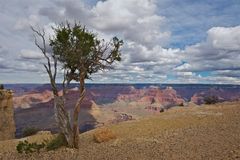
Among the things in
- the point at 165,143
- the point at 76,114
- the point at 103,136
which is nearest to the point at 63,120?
the point at 76,114

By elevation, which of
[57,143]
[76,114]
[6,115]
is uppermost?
[76,114]

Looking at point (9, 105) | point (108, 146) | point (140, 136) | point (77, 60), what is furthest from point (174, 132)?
point (9, 105)

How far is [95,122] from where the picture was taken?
19650cm

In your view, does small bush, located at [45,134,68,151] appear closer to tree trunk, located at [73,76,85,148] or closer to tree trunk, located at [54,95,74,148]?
tree trunk, located at [54,95,74,148]

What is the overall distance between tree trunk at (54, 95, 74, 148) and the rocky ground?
82 centimetres

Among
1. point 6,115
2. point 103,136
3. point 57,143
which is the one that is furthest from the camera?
point 6,115

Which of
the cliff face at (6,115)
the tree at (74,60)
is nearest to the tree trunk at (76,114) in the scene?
the tree at (74,60)

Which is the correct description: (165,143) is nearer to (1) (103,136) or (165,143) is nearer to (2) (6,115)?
(1) (103,136)

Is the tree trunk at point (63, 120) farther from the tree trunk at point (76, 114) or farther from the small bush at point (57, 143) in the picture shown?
the small bush at point (57, 143)

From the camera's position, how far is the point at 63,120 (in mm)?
21078

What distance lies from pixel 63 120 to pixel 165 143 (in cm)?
674

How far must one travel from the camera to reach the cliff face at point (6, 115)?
2068 inches

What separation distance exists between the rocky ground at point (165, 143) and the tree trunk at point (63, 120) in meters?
0.82

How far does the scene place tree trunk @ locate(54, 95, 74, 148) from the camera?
2097cm
